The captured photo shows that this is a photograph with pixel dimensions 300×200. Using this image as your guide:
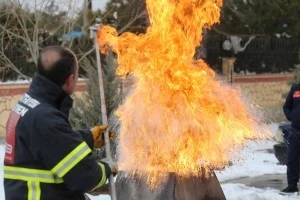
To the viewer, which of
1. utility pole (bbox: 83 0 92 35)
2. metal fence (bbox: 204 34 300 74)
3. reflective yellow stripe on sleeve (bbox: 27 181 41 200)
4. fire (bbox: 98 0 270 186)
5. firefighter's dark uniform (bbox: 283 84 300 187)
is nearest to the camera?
reflective yellow stripe on sleeve (bbox: 27 181 41 200)

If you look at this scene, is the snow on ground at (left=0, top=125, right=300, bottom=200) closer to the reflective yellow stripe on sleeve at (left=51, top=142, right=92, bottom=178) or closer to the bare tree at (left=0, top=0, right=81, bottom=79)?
the bare tree at (left=0, top=0, right=81, bottom=79)

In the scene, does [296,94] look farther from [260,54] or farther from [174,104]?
[260,54]

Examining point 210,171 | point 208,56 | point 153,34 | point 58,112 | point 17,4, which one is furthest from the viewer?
point 208,56

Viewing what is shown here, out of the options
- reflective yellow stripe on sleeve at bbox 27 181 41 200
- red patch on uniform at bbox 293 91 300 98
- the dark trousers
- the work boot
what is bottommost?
the work boot

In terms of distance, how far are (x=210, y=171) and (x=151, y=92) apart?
3.08ft

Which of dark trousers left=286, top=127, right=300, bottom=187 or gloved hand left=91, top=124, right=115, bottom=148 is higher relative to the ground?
gloved hand left=91, top=124, right=115, bottom=148

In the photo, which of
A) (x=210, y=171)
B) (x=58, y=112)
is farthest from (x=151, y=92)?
(x=58, y=112)

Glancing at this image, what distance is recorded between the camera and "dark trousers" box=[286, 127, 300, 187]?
8273 millimetres

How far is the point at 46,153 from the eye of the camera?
10.5 ft

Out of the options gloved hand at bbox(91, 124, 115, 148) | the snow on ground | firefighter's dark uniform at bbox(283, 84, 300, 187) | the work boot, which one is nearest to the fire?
the snow on ground

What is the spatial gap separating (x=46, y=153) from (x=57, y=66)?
493 mm

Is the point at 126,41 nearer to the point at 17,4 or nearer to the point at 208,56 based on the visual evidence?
the point at 17,4

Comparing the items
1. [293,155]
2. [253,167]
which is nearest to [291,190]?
[293,155]

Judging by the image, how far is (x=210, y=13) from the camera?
6340mm
